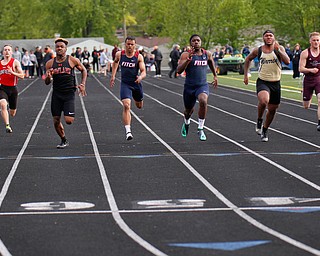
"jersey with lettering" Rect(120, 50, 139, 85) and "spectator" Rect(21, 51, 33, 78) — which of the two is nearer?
"jersey with lettering" Rect(120, 50, 139, 85)

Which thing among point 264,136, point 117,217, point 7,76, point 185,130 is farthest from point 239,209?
point 7,76

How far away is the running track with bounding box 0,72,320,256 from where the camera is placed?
8211 millimetres

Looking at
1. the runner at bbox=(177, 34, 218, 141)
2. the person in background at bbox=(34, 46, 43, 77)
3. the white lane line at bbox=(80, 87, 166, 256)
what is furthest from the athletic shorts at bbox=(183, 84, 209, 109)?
the person in background at bbox=(34, 46, 43, 77)

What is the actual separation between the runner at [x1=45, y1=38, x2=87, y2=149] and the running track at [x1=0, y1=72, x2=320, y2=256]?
2.07 ft

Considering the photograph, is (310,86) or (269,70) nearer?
(269,70)

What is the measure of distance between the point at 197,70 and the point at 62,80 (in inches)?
94.6

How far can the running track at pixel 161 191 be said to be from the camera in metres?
8.21

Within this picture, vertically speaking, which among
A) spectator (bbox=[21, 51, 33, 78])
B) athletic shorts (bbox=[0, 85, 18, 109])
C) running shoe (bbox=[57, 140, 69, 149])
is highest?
athletic shorts (bbox=[0, 85, 18, 109])

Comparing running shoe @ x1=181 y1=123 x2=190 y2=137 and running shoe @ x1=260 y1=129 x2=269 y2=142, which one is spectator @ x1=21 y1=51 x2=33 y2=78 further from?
running shoe @ x1=260 y1=129 x2=269 y2=142

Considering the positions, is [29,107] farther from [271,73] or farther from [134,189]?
[134,189]

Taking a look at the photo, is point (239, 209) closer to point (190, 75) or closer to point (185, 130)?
point (190, 75)

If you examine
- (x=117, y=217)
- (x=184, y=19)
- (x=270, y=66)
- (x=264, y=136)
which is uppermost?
(x=270, y=66)

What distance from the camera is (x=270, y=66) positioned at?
16641mm

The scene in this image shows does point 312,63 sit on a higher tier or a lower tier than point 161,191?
higher
